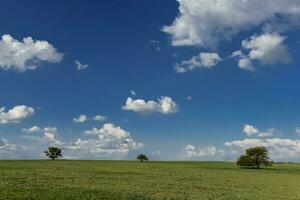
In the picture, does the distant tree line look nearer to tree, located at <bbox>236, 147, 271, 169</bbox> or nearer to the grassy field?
tree, located at <bbox>236, 147, 271, 169</bbox>

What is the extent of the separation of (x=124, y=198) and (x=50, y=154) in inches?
6154

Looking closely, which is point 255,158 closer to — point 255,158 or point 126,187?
point 255,158

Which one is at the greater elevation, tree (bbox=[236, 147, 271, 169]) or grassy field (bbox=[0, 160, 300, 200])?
tree (bbox=[236, 147, 271, 169])

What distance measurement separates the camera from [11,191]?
1362 inches

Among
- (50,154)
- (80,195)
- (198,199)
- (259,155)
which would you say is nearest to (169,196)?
(198,199)

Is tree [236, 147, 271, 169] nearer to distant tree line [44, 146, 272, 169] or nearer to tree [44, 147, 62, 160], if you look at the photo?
distant tree line [44, 146, 272, 169]

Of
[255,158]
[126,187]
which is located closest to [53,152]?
[255,158]

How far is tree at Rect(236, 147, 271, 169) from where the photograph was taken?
515ft

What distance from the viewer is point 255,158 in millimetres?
157625

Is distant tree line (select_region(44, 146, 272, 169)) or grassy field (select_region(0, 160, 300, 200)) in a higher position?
distant tree line (select_region(44, 146, 272, 169))

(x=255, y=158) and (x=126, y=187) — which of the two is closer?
(x=126, y=187)

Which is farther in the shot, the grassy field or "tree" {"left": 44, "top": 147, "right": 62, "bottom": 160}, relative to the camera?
"tree" {"left": 44, "top": 147, "right": 62, "bottom": 160}

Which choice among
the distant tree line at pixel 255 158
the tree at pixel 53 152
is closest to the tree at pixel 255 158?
the distant tree line at pixel 255 158

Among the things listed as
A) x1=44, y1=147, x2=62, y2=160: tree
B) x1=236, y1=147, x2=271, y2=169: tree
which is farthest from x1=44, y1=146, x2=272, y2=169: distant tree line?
x1=44, y1=147, x2=62, y2=160: tree
